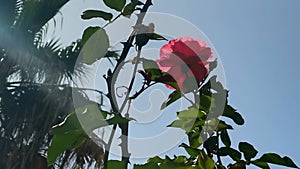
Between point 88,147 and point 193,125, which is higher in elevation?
point 88,147

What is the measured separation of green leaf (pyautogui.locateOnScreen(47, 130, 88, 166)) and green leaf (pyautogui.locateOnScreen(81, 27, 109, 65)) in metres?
0.08

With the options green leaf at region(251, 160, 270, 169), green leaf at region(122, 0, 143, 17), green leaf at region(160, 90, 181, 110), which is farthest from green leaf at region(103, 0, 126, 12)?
green leaf at region(251, 160, 270, 169)

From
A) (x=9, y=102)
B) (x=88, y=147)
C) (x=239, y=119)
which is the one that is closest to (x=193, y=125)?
(x=239, y=119)

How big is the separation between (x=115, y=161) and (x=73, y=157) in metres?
3.60

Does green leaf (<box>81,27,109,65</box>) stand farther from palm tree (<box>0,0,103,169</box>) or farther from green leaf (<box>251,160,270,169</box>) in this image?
palm tree (<box>0,0,103,169</box>)

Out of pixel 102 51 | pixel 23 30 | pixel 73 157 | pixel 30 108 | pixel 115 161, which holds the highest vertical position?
pixel 23 30

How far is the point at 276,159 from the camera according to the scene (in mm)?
503

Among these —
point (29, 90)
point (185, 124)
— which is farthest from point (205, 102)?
point (29, 90)

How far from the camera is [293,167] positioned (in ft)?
1.62

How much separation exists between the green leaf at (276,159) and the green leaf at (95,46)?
0.21 metres

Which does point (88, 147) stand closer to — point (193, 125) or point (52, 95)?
point (52, 95)

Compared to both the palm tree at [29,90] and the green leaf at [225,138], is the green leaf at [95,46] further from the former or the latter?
the palm tree at [29,90]

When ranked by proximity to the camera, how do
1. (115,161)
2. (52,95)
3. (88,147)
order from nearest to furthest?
(115,161), (88,147), (52,95)

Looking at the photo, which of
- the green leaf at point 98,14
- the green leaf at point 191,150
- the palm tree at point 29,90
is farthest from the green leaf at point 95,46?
the palm tree at point 29,90
